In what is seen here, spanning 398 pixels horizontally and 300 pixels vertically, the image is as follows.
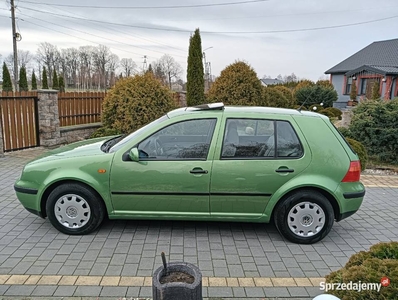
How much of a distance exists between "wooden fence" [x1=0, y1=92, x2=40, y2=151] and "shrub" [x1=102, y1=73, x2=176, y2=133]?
6.52ft

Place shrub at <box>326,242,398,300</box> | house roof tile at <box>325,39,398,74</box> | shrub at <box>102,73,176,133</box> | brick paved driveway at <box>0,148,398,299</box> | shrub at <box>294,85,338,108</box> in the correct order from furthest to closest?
house roof tile at <box>325,39,398,74</box>, shrub at <box>294,85,338,108</box>, shrub at <box>102,73,176,133</box>, brick paved driveway at <box>0,148,398,299</box>, shrub at <box>326,242,398,300</box>

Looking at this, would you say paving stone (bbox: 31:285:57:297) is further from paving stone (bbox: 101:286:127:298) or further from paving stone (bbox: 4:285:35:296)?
paving stone (bbox: 101:286:127:298)

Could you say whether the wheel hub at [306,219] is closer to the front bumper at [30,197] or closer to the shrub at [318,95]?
the front bumper at [30,197]

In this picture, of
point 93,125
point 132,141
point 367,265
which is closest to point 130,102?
point 93,125

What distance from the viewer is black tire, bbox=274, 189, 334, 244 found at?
370 cm

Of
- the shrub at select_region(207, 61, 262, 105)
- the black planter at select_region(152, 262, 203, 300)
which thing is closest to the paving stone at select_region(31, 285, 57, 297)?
the black planter at select_region(152, 262, 203, 300)

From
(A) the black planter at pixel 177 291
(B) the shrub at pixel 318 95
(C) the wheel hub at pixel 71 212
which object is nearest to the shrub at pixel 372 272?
(A) the black planter at pixel 177 291

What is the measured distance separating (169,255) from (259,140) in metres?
1.71

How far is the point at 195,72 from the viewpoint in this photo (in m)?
11.9

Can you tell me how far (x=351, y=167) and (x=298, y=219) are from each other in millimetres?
886

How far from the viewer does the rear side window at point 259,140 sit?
3.71 meters

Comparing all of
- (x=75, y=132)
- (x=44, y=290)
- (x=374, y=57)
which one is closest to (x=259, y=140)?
(x=44, y=290)

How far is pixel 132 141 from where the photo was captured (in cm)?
377

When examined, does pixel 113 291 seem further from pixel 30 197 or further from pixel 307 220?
pixel 307 220
